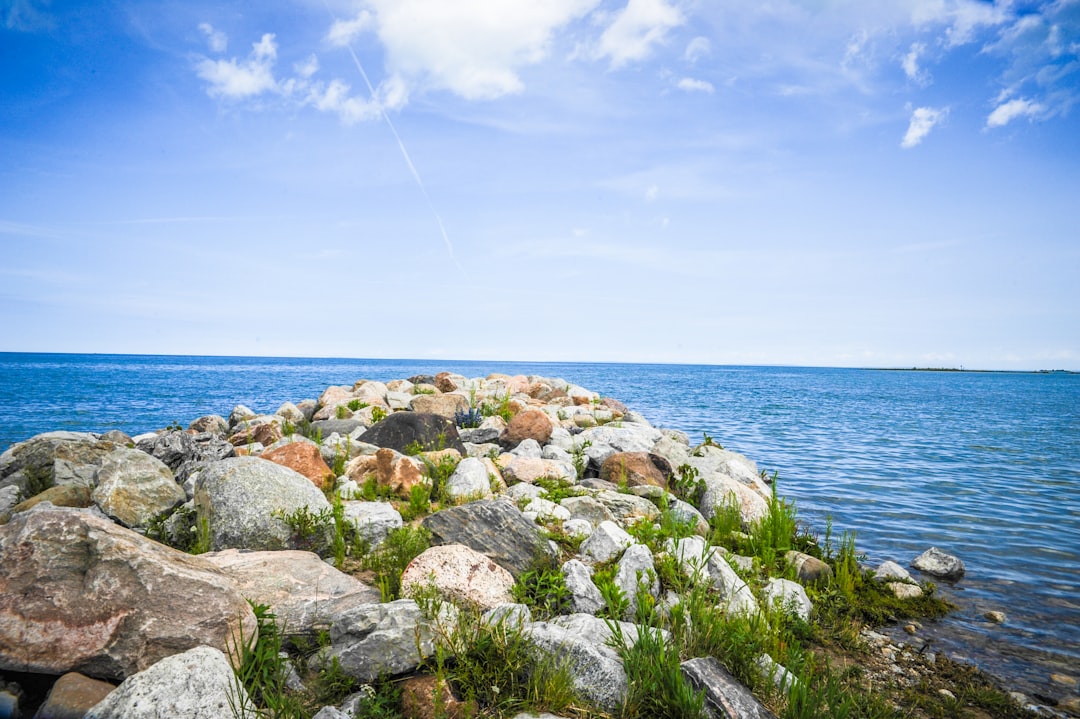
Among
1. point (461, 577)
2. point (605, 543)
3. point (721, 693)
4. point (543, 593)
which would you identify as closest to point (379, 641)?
point (461, 577)

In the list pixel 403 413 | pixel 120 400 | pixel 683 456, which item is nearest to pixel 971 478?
pixel 683 456

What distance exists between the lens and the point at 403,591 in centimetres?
516

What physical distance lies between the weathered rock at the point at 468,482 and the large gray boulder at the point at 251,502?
81.0 inches

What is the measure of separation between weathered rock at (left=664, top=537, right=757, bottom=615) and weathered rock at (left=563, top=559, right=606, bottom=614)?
983 millimetres

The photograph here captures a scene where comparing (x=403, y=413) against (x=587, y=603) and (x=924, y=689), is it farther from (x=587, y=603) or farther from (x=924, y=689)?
(x=924, y=689)

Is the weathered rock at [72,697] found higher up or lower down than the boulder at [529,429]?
lower down

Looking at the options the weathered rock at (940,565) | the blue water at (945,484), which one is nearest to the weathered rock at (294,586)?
the blue water at (945,484)

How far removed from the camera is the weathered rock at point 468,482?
8.52m

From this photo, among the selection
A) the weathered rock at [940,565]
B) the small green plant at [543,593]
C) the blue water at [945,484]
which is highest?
the small green plant at [543,593]

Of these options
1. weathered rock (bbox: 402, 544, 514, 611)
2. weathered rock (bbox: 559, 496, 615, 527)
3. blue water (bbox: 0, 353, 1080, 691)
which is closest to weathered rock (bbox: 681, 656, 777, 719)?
weathered rock (bbox: 402, 544, 514, 611)

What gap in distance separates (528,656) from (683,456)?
8.83 m

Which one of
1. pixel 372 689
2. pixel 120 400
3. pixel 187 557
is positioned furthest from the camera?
pixel 120 400

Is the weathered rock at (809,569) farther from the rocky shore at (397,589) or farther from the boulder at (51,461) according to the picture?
the boulder at (51,461)

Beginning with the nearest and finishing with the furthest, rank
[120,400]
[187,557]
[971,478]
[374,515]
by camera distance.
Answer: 1. [187,557]
2. [374,515]
3. [971,478]
4. [120,400]
